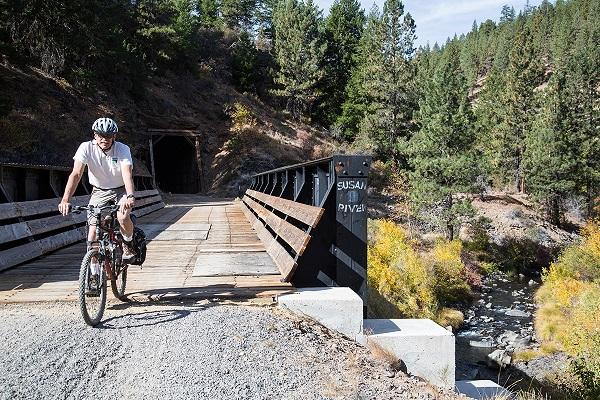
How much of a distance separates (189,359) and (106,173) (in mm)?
2260

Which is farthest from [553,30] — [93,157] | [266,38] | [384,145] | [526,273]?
[93,157]

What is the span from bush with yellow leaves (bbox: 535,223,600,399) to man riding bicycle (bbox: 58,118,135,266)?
410 inches

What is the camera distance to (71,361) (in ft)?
12.4

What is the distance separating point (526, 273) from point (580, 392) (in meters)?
23.9

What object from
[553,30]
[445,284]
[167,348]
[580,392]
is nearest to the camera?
[167,348]

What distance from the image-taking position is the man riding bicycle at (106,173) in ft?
15.7

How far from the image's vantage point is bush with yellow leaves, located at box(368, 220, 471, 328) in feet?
68.0

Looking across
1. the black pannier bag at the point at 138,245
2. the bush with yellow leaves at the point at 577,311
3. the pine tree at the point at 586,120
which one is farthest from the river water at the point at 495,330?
the pine tree at the point at 586,120

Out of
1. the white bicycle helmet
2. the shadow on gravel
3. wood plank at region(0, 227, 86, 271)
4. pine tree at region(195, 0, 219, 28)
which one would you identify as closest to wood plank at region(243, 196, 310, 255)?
the shadow on gravel

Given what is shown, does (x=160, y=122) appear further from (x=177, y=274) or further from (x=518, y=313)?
(x=177, y=274)

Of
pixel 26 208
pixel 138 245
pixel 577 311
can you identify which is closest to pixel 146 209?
pixel 26 208

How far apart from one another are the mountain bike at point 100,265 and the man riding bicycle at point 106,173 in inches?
3.2

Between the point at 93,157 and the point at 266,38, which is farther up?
the point at 266,38

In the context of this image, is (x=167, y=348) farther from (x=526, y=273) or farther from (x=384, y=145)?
(x=384, y=145)
